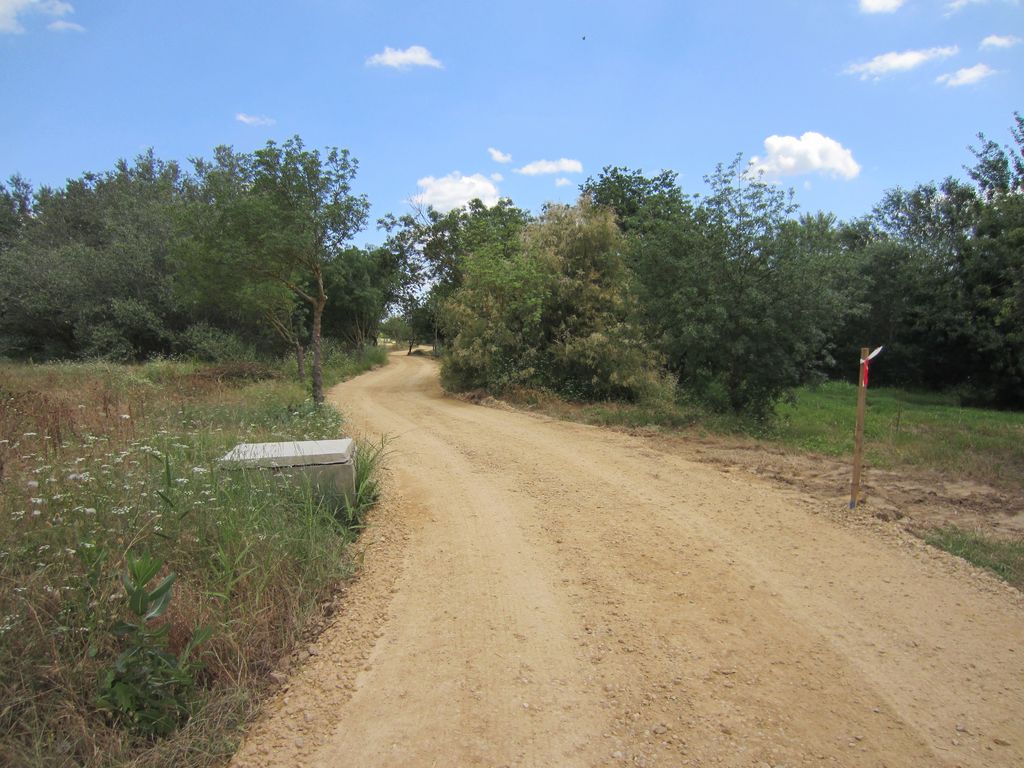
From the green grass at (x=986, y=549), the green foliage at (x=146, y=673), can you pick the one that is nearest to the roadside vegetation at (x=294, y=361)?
the green foliage at (x=146, y=673)

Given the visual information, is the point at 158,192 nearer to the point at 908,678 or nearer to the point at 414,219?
the point at 414,219

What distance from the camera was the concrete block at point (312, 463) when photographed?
16.3 ft

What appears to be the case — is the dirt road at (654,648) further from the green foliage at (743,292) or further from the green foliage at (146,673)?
the green foliage at (743,292)

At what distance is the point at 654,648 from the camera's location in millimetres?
3291

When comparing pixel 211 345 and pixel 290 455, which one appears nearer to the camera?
pixel 290 455

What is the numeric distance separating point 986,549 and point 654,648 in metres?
3.41

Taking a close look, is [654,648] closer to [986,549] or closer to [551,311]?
[986,549]

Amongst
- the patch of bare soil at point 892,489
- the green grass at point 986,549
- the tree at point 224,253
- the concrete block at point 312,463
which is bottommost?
the green grass at point 986,549

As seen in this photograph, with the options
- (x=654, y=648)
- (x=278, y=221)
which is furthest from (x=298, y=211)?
(x=654, y=648)

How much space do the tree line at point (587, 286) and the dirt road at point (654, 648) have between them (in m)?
7.25

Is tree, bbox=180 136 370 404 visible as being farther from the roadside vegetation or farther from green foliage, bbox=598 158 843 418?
green foliage, bbox=598 158 843 418

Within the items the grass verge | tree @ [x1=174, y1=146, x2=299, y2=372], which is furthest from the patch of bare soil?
tree @ [x1=174, y1=146, x2=299, y2=372]

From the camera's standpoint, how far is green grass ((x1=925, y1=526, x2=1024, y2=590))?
4281mm

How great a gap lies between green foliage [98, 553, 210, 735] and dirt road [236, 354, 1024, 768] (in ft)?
1.49
